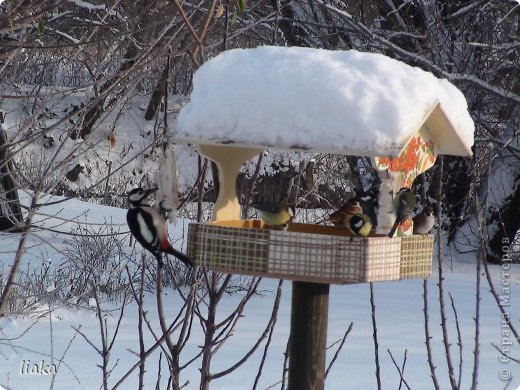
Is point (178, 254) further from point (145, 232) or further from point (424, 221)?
point (424, 221)

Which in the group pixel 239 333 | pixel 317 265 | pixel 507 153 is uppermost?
pixel 507 153

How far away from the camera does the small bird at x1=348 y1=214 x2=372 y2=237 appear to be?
288 centimetres

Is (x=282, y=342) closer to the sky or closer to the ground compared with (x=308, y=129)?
closer to the ground

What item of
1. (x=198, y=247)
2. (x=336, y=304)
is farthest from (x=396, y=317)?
(x=198, y=247)

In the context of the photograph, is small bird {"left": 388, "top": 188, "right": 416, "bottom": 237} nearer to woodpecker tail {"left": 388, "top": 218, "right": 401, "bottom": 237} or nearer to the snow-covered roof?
woodpecker tail {"left": 388, "top": 218, "right": 401, "bottom": 237}

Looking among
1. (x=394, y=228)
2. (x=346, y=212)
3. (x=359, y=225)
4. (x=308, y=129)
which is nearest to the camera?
(x=308, y=129)

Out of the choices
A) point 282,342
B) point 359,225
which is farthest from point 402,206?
point 282,342

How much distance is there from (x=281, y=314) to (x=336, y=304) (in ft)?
2.19

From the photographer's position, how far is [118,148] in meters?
18.5

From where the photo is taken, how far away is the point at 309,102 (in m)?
2.71

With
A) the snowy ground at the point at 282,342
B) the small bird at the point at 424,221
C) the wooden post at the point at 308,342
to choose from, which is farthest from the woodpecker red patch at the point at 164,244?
the snowy ground at the point at 282,342

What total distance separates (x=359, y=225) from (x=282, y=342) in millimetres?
3948

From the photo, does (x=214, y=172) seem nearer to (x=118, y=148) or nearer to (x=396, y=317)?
(x=396, y=317)

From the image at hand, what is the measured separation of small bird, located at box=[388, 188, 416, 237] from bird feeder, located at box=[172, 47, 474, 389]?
2.4 inches
